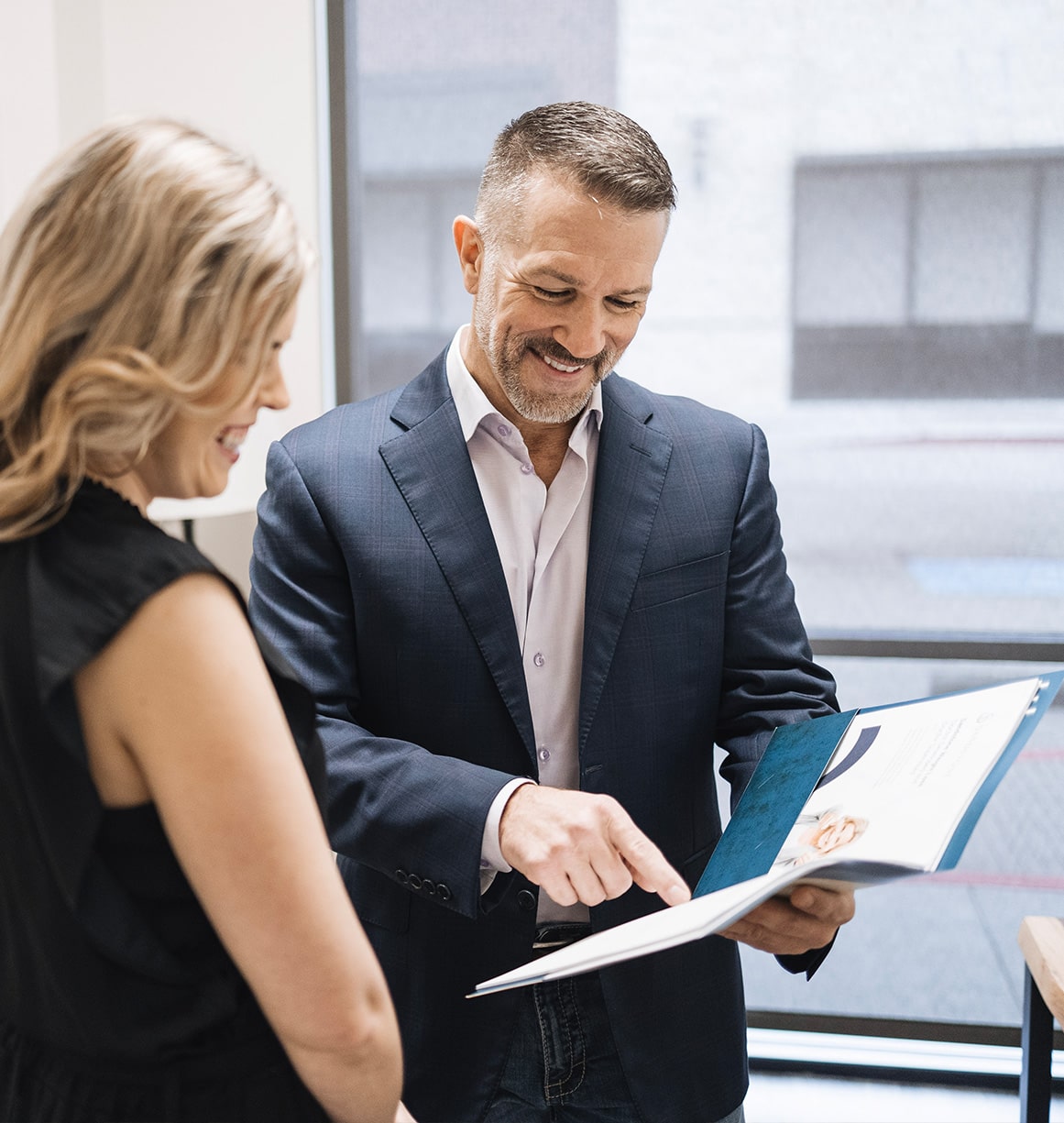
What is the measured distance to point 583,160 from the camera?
4.33 feet

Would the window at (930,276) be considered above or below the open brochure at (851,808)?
above

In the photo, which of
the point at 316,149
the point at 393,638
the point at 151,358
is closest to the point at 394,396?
the point at 393,638

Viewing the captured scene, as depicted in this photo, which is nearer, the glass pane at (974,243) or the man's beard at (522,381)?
the man's beard at (522,381)

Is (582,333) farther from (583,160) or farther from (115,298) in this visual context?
(115,298)

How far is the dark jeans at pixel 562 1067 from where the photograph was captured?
4.34ft

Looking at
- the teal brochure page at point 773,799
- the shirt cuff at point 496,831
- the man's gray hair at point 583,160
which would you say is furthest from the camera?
the man's gray hair at point 583,160

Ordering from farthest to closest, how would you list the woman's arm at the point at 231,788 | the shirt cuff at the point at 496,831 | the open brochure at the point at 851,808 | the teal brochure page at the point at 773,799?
the shirt cuff at the point at 496,831, the teal brochure page at the point at 773,799, the open brochure at the point at 851,808, the woman's arm at the point at 231,788

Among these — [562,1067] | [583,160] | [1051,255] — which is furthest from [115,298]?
[1051,255]

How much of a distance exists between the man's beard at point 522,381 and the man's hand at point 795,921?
0.64m

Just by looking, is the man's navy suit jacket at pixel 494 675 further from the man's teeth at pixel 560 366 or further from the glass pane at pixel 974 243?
the glass pane at pixel 974 243

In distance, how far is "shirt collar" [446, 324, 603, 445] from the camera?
56.7 inches

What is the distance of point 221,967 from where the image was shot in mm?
777

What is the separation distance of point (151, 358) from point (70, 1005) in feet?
1.43

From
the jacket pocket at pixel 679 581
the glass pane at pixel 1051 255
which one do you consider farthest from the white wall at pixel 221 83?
the glass pane at pixel 1051 255
